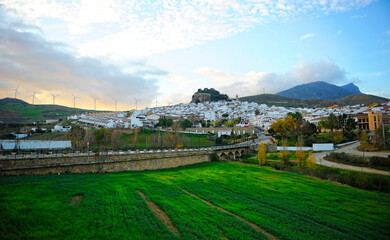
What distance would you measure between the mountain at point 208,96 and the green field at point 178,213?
488 feet

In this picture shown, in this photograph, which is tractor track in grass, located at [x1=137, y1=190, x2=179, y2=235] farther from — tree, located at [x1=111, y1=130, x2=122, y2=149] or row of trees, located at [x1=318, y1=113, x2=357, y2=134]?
row of trees, located at [x1=318, y1=113, x2=357, y2=134]

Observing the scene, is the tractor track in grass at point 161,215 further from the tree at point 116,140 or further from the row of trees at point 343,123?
the row of trees at point 343,123

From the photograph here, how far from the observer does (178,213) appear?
33.2ft

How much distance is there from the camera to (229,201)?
12844 millimetres

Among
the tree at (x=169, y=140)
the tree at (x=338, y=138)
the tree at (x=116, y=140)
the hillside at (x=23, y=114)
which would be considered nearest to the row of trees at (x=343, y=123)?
the tree at (x=338, y=138)

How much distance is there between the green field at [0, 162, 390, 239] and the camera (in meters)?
7.62

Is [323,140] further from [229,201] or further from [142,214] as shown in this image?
[142,214]

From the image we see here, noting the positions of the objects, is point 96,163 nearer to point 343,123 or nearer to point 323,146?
point 323,146

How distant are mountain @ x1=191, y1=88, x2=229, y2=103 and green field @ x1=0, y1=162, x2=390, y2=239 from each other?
149 m

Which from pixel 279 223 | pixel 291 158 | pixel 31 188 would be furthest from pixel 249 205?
pixel 291 158

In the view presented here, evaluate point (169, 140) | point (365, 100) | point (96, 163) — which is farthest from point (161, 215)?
point (365, 100)

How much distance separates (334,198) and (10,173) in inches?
888

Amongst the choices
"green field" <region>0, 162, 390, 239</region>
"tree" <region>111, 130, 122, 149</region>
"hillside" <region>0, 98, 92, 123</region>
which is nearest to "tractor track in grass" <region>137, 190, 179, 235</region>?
"green field" <region>0, 162, 390, 239</region>

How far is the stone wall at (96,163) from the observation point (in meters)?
15.7
